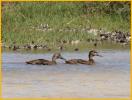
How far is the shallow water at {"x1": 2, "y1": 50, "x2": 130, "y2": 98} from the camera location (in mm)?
12648

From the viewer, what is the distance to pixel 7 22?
23.6 meters

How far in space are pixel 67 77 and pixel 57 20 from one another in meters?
9.57

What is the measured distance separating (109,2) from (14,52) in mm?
7370

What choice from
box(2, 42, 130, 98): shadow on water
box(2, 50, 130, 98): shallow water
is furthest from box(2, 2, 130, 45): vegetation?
box(2, 50, 130, 98): shallow water

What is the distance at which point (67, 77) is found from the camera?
14727 millimetres

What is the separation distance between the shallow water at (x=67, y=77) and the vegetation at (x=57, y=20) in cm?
307

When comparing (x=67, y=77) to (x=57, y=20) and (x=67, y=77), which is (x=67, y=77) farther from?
(x=57, y=20)

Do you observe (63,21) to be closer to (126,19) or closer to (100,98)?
(126,19)

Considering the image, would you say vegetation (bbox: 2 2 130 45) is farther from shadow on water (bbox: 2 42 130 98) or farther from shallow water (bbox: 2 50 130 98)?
shallow water (bbox: 2 50 130 98)

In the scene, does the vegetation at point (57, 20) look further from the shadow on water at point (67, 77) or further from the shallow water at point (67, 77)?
the shallow water at point (67, 77)

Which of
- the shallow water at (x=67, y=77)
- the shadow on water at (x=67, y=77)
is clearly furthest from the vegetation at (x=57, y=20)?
the shallow water at (x=67, y=77)

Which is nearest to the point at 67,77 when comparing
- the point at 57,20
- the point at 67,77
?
the point at 67,77

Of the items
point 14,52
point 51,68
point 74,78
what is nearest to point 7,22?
point 14,52

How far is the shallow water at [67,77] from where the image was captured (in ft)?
41.5
